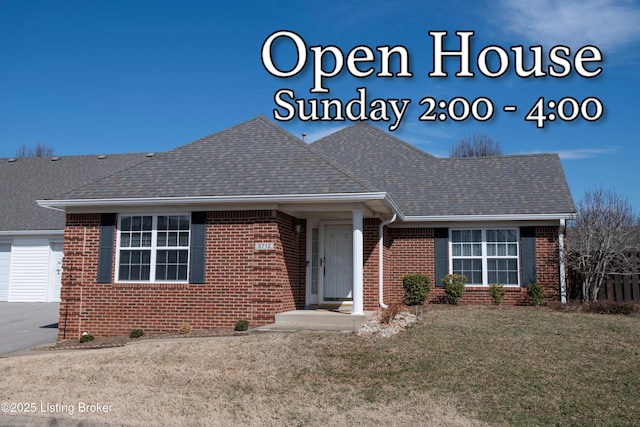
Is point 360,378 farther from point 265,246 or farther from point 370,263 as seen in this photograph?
point 370,263

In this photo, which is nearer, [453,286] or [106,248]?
[106,248]

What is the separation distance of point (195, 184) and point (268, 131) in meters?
2.87

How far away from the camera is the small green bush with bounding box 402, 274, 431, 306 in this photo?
54.3 feet

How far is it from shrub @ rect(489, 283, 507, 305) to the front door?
4.09 meters

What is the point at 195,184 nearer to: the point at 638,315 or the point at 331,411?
the point at 331,411

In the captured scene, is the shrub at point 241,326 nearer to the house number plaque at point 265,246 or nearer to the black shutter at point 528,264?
the house number plaque at point 265,246

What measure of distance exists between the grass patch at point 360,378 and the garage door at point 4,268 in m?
12.6

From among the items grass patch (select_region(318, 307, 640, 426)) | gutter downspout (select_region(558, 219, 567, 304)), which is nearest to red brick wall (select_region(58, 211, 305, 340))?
grass patch (select_region(318, 307, 640, 426))

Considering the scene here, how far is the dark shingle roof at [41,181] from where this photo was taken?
22.5 m

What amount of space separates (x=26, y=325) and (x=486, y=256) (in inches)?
498

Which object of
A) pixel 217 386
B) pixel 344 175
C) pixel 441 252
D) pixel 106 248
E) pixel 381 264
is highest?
pixel 344 175

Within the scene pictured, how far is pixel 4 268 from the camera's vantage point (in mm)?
22453

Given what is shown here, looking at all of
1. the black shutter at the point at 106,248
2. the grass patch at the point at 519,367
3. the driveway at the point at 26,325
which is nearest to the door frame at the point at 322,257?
the grass patch at the point at 519,367

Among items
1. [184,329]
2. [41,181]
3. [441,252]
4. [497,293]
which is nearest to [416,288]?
[441,252]
